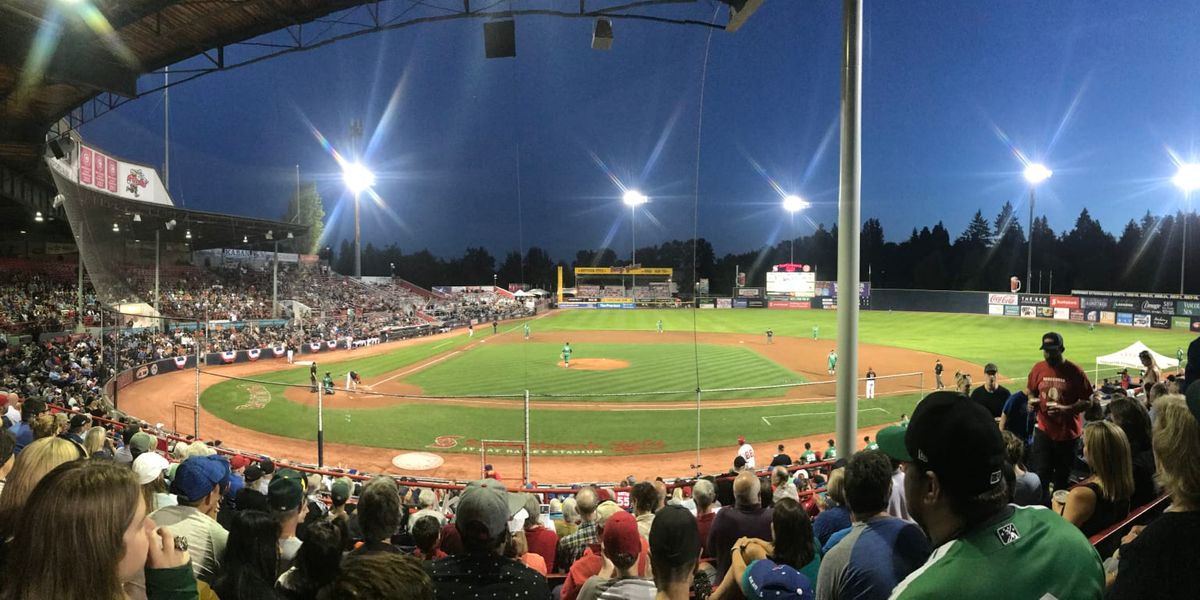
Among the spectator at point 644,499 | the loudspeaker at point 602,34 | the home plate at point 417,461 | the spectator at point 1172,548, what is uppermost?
the loudspeaker at point 602,34

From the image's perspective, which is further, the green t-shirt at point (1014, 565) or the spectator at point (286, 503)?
the spectator at point (286, 503)

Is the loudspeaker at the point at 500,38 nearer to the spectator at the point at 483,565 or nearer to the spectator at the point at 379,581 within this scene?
the spectator at the point at 483,565

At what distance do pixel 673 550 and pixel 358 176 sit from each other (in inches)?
2460

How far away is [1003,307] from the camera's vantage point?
5681 centimetres

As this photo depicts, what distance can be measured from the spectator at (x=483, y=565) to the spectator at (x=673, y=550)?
56cm

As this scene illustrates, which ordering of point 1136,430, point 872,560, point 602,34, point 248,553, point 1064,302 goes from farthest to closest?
point 1064,302 < point 602,34 < point 1136,430 < point 248,553 < point 872,560

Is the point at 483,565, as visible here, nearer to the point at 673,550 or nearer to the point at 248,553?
the point at 673,550

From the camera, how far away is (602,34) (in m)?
8.88

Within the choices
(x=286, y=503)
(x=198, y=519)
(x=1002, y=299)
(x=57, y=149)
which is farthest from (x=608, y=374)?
(x=1002, y=299)

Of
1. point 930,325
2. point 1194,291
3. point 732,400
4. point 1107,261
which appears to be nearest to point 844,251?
point 732,400

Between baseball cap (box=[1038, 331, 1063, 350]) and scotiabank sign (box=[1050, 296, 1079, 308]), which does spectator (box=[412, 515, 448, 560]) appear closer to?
baseball cap (box=[1038, 331, 1063, 350])

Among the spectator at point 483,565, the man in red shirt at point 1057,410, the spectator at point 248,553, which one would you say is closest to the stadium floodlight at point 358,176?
the spectator at point 248,553

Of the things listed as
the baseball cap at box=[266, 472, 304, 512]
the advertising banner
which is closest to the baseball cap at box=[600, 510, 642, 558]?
the baseball cap at box=[266, 472, 304, 512]

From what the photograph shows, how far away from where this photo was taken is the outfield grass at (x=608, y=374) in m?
26.1
